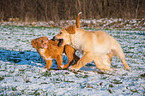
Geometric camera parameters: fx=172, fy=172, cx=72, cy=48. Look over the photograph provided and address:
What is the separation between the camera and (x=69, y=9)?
104 ft

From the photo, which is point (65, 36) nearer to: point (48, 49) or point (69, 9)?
point (48, 49)

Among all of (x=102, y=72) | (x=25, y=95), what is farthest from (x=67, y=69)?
(x=25, y=95)

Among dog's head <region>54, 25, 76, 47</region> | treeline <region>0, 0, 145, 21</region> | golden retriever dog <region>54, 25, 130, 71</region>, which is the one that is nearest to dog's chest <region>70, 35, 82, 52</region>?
golden retriever dog <region>54, 25, 130, 71</region>

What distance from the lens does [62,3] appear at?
3394cm

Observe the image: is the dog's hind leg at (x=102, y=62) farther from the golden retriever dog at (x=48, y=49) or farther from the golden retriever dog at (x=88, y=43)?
the golden retriever dog at (x=48, y=49)

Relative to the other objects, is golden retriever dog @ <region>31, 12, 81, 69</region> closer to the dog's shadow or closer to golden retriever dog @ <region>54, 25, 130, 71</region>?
golden retriever dog @ <region>54, 25, 130, 71</region>

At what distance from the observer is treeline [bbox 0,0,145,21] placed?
28.5 meters

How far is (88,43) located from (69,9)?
28236 mm

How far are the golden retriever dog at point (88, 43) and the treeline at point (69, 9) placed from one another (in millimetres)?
22840

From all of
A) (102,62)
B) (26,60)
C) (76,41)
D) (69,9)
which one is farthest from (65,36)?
(69,9)

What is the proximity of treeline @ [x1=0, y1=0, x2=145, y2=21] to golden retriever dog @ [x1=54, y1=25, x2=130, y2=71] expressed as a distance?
22840mm

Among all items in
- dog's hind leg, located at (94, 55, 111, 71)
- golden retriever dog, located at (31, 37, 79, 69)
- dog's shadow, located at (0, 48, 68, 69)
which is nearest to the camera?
golden retriever dog, located at (31, 37, 79, 69)

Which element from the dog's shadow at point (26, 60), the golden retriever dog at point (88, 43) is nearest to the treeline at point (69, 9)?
the dog's shadow at point (26, 60)

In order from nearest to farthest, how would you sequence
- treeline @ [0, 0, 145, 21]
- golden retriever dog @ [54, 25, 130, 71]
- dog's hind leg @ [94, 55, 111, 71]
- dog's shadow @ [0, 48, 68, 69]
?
golden retriever dog @ [54, 25, 130, 71]
dog's hind leg @ [94, 55, 111, 71]
dog's shadow @ [0, 48, 68, 69]
treeline @ [0, 0, 145, 21]
